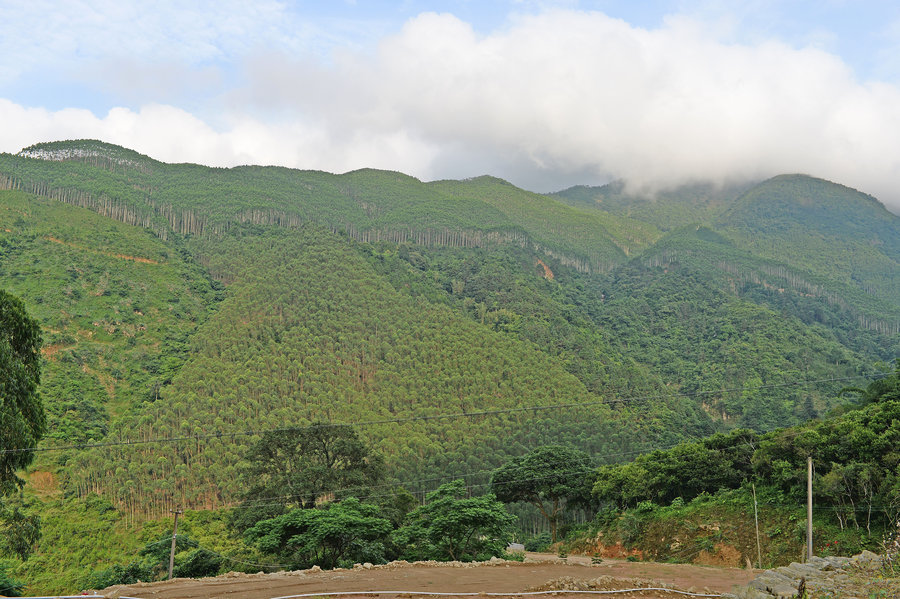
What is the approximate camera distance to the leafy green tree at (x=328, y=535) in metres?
27.6

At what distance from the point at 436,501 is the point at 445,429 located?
151 ft

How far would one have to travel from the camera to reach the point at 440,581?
19859 millimetres

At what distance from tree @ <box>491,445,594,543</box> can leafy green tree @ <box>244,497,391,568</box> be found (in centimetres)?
2048

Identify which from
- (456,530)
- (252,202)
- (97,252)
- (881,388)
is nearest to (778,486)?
(456,530)

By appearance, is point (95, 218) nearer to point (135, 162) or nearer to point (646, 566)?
point (135, 162)

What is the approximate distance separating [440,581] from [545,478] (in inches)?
1184

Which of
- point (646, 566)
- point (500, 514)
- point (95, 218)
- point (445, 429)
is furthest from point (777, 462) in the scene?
point (95, 218)

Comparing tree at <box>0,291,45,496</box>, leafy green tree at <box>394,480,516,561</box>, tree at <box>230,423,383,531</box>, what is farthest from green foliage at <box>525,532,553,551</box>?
tree at <box>0,291,45,496</box>

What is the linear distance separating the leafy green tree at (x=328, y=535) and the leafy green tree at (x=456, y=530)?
1.64 m

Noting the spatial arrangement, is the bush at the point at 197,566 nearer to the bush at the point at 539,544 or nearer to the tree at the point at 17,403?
the tree at the point at 17,403

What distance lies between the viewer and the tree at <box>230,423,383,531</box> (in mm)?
40750

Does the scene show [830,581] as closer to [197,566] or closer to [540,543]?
[197,566]

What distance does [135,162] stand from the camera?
158500 mm

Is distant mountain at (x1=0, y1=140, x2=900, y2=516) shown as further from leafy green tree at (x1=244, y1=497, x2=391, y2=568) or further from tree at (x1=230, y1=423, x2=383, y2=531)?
leafy green tree at (x1=244, y1=497, x2=391, y2=568)
